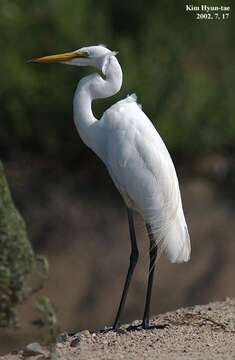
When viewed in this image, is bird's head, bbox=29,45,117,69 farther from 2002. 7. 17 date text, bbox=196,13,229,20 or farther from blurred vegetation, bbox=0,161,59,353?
2002. 7. 17 date text, bbox=196,13,229,20

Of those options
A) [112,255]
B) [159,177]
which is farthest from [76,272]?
[159,177]

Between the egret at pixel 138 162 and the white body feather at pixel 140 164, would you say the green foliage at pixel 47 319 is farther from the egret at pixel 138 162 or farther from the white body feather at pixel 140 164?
the white body feather at pixel 140 164

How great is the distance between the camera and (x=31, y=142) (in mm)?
13242

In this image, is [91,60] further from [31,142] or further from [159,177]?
[31,142]

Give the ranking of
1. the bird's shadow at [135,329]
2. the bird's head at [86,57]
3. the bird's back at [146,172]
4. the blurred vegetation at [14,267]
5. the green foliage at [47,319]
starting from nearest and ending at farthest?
1. the green foliage at [47,319]
2. the blurred vegetation at [14,267]
3. the bird's shadow at [135,329]
4. the bird's back at [146,172]
5. the bird's head at [86,57]

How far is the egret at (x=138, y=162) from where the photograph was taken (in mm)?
6062

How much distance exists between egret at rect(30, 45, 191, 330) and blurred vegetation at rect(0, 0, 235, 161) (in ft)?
19.4

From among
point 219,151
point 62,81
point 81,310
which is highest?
point 62,81

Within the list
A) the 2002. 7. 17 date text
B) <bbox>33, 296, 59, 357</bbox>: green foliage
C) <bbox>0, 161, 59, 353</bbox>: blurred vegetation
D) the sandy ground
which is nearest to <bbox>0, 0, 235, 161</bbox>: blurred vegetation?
the 2002. 7. 17 date text

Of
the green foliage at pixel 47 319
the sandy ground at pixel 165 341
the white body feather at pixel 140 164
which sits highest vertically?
the white body feather at pixel 140 164

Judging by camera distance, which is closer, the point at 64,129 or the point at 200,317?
the point at 200,317

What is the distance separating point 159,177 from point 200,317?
85 centimetres

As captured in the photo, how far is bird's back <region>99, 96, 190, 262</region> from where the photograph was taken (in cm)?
606

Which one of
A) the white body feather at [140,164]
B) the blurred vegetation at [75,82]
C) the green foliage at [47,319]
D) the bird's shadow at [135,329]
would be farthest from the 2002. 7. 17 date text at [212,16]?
the green foliage at [47,319]
